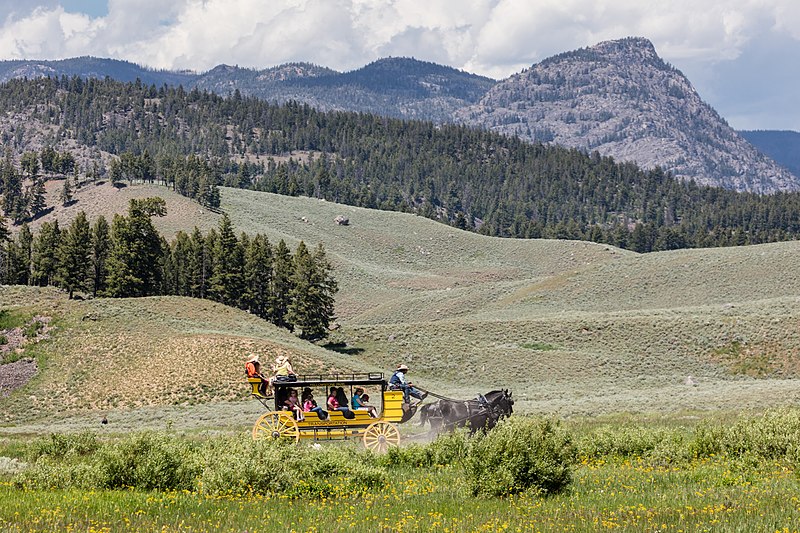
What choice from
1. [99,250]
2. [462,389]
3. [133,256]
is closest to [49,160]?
[99,250]

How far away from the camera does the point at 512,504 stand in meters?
13.8

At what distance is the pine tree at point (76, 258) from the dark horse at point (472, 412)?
203ft

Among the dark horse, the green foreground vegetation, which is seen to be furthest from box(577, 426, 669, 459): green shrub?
the dark horse

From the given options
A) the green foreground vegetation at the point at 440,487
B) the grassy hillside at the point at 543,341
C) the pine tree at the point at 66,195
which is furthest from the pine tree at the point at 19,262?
the green foreground vegetation at the point at 440,487

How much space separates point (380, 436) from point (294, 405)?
8.51 feet

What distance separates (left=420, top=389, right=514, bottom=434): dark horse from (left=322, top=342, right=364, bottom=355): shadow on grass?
43.7m

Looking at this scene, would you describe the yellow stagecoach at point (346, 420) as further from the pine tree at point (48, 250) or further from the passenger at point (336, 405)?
the pine tree at point (48, 250)

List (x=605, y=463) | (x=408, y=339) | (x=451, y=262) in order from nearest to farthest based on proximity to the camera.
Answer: (x=605, y=463), (x=408, y=339), (x=451, y=262)

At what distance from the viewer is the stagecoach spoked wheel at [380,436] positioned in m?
23.2

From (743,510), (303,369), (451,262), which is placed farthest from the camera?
(451,262)

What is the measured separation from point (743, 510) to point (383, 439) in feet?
40.5

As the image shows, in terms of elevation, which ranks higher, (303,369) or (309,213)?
(309,213)

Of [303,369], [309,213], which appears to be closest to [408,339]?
[303,369]

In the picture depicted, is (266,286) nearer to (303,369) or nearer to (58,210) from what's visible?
(303,369)
